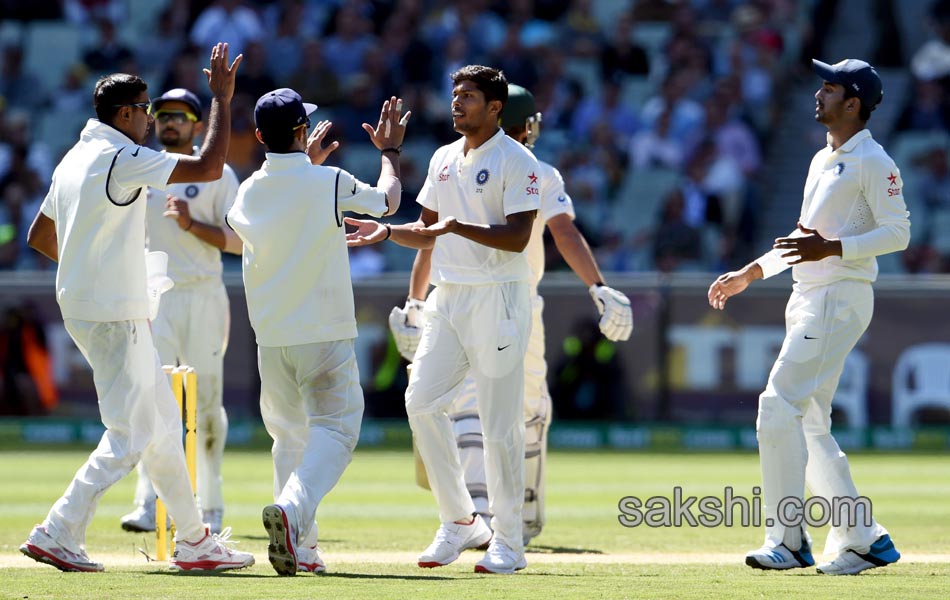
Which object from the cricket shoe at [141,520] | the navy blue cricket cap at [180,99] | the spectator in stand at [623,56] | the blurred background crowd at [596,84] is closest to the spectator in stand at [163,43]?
the blurred background crowd at [596,84]

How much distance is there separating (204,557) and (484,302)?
67.9 inches

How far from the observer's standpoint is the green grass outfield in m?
6.55

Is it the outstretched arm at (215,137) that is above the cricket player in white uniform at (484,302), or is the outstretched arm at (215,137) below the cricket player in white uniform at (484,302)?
above

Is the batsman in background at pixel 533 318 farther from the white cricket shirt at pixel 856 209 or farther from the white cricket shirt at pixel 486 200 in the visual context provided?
the white cricket shirt at pixel 856 209

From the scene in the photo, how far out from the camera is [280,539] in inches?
267

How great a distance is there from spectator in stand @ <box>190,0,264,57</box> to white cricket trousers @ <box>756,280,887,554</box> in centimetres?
1441

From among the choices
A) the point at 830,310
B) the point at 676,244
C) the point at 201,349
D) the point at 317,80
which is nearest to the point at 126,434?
the point at 201,349

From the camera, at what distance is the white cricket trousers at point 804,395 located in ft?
24.4

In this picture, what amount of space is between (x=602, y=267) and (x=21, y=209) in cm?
695

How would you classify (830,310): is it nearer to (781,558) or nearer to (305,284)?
(781,558)

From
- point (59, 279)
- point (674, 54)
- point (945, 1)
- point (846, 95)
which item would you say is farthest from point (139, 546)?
point (945, 1)

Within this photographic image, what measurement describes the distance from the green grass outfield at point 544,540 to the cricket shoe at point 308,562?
0.49ft

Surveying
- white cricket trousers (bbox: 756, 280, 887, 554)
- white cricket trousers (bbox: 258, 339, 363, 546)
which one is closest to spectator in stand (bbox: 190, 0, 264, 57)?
white cricket trousers (bbox: 258, 339, 363, 546)

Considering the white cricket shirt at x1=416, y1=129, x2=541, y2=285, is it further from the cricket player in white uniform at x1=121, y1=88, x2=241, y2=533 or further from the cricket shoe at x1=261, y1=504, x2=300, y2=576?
the cricket player in white uniform at x1=121, y1=88, x2=241, y2=533
